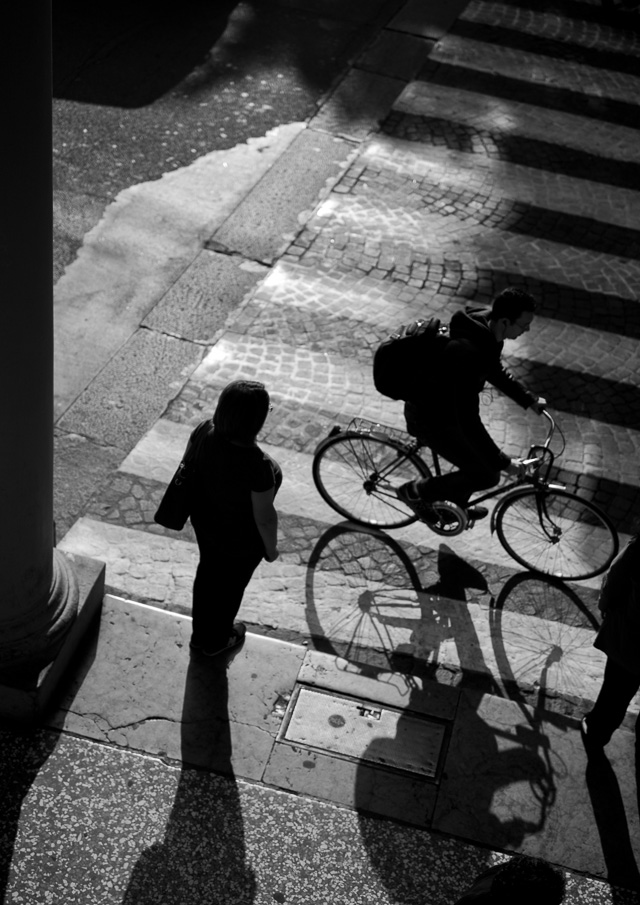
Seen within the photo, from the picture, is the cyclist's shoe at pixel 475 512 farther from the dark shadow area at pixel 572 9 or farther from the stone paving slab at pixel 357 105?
the dark shadow area at pixel 572 9

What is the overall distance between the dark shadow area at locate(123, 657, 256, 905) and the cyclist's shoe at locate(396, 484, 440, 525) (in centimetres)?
171

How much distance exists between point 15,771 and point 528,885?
8.57 ft

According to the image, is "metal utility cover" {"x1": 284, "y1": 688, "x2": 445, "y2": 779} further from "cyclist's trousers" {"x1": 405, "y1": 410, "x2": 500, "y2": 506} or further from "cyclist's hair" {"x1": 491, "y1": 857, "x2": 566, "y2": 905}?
"cyclist's hair" {"x1": 491, "y1": 857, "x2": 566, "y2": 905}

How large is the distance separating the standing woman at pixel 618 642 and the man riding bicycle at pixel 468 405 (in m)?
1.10

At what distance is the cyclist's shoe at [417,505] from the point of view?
6203 mm

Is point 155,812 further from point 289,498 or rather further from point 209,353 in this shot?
point 209,353

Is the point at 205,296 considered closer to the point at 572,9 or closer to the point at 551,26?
the point at 551,26

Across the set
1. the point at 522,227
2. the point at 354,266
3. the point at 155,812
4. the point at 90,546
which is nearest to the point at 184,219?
the point at 354,266

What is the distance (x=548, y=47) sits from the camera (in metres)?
12.3

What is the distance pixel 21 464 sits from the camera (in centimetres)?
442

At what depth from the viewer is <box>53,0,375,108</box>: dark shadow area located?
10727mm

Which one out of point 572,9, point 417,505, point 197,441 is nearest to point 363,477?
point 417,505

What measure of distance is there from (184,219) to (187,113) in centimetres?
193

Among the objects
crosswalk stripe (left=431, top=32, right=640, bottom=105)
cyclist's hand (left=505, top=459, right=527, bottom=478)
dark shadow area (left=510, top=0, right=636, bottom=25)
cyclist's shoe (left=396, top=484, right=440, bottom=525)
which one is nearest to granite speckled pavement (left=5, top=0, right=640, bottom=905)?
cyclist's shoe (left=396, top=484, right=440, bottom=525)
